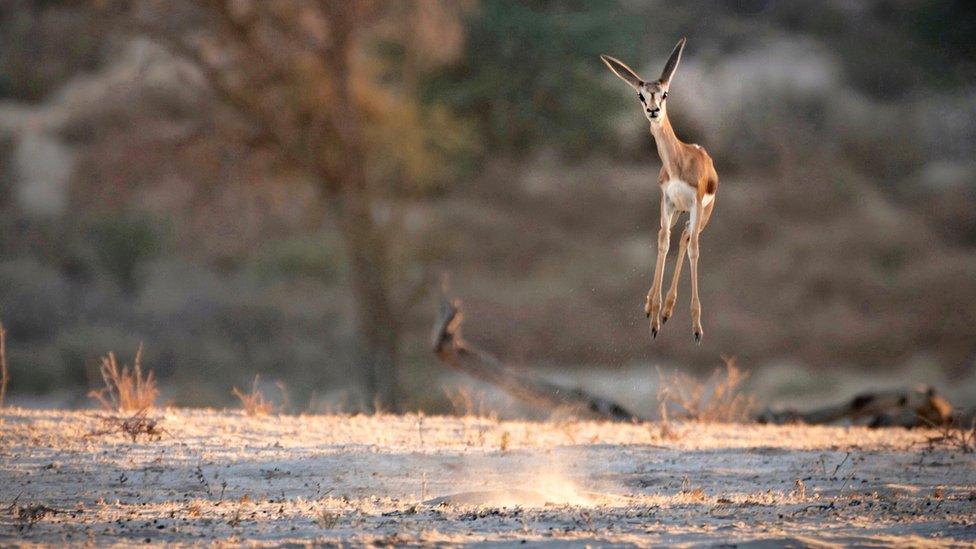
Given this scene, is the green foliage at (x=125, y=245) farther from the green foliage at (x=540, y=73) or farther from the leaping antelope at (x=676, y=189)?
the leaping antelope at (x=676, y=189)

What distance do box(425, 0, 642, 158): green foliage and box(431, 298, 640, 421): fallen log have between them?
7851 millimetres

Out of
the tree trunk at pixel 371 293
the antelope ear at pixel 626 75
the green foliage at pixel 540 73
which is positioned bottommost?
the antelope ear at pixel 626 75

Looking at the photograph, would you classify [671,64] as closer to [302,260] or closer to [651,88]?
[651,88]

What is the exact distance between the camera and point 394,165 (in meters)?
21.0

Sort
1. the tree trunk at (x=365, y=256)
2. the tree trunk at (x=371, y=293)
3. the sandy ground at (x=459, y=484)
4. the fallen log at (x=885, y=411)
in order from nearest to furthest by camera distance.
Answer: the sandy ground at (x=459, y=484) < the fallen log at (x=885, y=411) < the tree trunk at (x=365, y=256) < the tree trunk at (x=371, y=293)

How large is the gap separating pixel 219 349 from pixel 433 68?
6.68m

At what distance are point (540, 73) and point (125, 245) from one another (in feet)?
29.6

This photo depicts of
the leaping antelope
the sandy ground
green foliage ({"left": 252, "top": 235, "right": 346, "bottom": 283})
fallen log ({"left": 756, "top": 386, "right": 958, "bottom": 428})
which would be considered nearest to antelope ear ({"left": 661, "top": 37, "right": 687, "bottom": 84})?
the leaping antelope

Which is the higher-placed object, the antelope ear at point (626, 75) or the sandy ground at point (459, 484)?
the antelope ear at point (626, 75)

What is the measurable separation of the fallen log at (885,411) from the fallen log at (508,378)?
2082 millimetres

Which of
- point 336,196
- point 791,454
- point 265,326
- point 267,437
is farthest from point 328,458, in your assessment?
point 265,326

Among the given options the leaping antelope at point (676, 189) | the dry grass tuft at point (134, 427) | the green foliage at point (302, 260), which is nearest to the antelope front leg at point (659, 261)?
the leaping antelope at point (676, 189)

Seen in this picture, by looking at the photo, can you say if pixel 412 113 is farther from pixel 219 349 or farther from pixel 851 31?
pixel 851 31

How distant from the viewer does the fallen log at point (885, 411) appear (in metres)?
14.2
